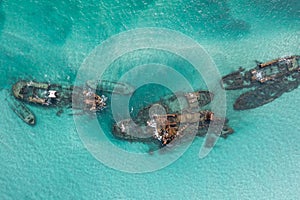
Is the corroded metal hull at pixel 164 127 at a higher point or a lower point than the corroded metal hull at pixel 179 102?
lower

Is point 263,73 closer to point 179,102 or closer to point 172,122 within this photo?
point 179,102

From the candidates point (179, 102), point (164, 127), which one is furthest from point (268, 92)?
point (164, 127)

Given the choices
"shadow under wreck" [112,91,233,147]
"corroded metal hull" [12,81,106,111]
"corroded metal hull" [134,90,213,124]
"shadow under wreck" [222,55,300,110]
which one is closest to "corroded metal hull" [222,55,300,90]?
"shadow under wreck" [222,55,300,110]

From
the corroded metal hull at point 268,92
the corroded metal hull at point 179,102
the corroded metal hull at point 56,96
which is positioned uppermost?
the corroded metal hull at point 268,92

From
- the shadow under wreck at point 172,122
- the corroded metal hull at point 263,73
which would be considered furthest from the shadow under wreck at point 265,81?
the shadow under wreck at point 172,122

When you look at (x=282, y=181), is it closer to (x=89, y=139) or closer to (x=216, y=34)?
(x=216, y=34)

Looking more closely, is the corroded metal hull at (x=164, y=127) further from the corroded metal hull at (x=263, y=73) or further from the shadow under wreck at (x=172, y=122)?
the corroded metal hull at (x=263, y=73)
